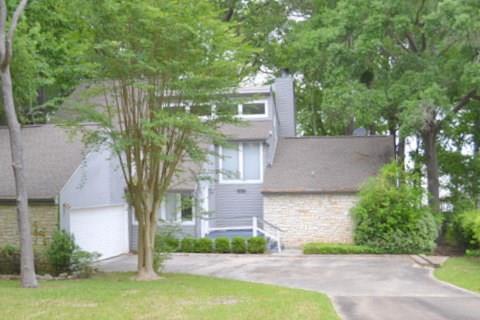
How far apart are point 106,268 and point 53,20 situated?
11.7 metres

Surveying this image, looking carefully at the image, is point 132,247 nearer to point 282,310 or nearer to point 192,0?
point 192,0

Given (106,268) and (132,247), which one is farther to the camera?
(132,247)

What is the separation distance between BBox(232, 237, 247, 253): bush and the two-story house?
116 cm

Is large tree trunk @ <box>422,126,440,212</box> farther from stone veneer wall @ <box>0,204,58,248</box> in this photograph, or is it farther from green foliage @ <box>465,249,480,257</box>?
stone veneer wall @ <box>0,204,58,248</box>

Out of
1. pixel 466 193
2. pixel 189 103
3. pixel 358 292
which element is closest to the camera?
pixel 358 292

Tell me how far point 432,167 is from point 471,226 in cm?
494

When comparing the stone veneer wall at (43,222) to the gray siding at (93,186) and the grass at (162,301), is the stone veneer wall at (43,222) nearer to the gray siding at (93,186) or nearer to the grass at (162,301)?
the gray siding at (93,186)

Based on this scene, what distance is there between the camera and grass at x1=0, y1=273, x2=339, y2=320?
990cm

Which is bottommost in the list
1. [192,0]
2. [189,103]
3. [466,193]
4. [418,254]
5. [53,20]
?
[418,254]

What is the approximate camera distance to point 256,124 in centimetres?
2616

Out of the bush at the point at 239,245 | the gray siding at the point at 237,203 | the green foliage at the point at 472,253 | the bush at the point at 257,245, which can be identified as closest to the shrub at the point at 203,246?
the bush at the point at 239,245


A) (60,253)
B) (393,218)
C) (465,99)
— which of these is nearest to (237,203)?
(393,218)

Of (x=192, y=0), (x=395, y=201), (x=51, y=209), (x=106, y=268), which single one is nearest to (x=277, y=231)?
(x=395, y=201)

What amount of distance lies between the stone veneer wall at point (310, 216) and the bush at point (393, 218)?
4.59 feet
